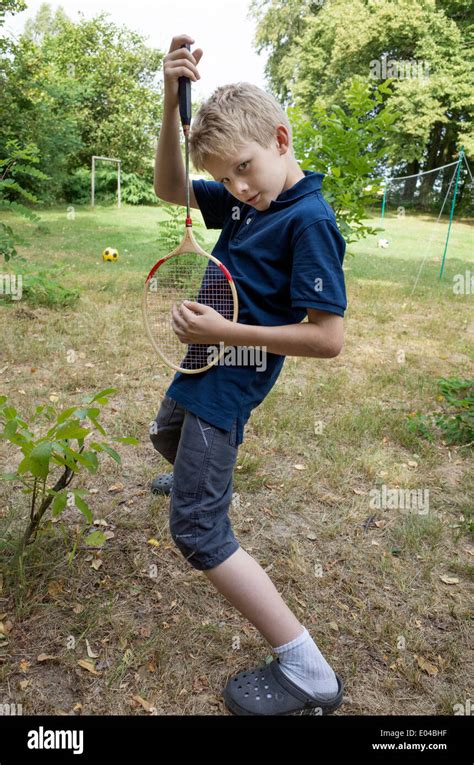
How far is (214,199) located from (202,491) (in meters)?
1.00

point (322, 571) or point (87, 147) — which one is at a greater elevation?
point (87, 147)

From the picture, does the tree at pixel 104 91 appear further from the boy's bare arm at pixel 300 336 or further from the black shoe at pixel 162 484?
the boy's bare arm at pixel 300 336

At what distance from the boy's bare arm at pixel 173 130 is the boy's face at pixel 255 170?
283 millimetres

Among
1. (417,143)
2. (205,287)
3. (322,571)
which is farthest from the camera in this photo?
(417,143)

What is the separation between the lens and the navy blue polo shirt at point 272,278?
53.6 inches

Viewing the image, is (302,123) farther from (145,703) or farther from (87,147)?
(87,147)

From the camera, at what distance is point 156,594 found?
2088 millimetres

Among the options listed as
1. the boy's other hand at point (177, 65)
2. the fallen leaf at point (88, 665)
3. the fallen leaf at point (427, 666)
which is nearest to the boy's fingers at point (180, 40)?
the boy's other hand at point (177, 65)

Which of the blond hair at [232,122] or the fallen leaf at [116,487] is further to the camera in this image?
the fallen leaf at [116,487]

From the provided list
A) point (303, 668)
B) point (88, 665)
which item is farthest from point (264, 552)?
point (88, 665)

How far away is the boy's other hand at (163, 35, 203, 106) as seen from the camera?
58.9 inches

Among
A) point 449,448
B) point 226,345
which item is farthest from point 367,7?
point 226,345

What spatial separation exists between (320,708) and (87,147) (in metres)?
22.3

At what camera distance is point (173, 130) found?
170 cm
